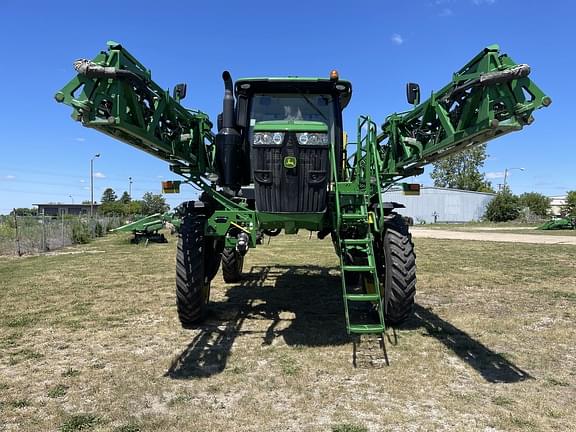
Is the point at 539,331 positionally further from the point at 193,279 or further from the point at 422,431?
the point at 193,279

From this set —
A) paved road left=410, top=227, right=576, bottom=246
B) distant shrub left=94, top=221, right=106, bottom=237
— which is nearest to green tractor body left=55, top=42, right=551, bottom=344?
paved road left=410, top=227, right=576, bottom=246

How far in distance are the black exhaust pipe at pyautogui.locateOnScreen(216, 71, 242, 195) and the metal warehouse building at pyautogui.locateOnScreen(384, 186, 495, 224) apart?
178 feet

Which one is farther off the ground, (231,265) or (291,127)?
(291,127)

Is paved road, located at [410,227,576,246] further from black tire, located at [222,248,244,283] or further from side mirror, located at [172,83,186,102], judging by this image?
side mirror, located at [172,83,186,102]

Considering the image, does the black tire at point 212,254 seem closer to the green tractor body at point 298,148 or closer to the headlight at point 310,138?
the green tractor body at point 298,148

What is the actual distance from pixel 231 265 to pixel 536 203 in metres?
54.3

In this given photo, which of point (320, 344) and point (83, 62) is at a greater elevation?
point (83, 62)

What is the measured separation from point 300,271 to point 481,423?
7.97 meters

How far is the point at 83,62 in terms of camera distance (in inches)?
156

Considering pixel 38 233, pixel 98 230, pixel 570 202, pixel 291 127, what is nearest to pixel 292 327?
pixel 291 127

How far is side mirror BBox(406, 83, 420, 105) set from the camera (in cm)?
579

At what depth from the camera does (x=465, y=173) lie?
226ft

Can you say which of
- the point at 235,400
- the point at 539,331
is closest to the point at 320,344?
the point at 235,400

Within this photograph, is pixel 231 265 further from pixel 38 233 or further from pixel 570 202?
pixel 570 202
